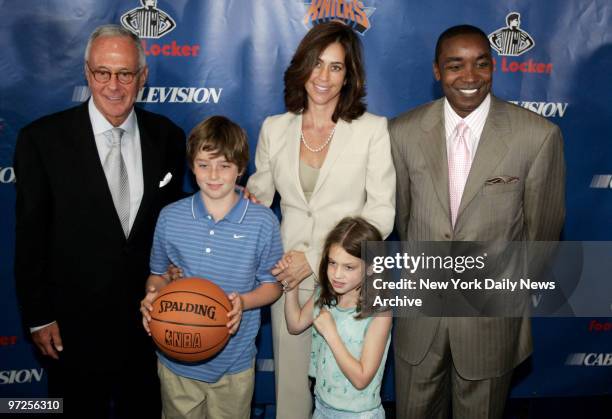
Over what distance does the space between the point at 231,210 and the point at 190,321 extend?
0.46m

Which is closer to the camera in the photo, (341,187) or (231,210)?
(231,210)

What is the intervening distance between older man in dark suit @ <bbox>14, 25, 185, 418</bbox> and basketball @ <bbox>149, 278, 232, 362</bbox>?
1.24ft

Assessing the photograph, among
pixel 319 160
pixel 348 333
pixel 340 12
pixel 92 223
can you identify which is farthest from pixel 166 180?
pixel 340 12

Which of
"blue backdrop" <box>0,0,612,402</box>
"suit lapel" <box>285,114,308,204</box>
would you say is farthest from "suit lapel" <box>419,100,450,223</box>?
"blue backdrop" <box>0,0,612,402</box>

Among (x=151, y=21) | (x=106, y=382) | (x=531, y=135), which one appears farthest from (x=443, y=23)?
(x=106, y=382)

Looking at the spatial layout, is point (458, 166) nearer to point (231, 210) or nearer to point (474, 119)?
point (474, 119)

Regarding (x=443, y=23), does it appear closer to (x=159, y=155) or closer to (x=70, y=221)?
(x=159, y=155)

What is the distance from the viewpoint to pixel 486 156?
7.67 feet

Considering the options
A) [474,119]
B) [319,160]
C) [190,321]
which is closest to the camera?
[190,321]

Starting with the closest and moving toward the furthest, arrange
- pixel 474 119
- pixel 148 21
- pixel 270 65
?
pixel 474 119 → pixel 148 21 → pixel 270 65

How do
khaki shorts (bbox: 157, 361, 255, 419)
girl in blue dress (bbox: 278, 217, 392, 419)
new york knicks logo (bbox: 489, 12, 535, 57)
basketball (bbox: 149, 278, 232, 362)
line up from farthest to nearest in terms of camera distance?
new york knicks logo (bbox: 489, 12, 535, 57) < khaki shorts (bbox: 157, 361, 255, 419) < girl in blue dress (bbox: 278, 217, 392, 419) < basketball (bbox: 149, 278, 232, 362)

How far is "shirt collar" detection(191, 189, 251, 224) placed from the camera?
2.36 m

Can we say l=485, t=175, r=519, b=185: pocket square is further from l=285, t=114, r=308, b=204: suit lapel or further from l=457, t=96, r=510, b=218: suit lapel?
l=285, t=114, r=308, b=204: suit lapel

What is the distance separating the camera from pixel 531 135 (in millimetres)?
2328
